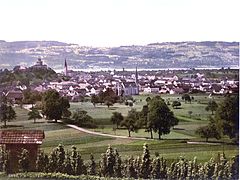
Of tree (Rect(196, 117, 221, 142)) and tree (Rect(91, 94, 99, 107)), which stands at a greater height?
tree (Rect(91, 94, 99, 107))

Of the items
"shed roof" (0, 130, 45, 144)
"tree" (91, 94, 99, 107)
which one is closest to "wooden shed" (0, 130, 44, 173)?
"shed roof" (0, 130, 45, 144)

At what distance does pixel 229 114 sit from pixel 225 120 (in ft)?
0.10

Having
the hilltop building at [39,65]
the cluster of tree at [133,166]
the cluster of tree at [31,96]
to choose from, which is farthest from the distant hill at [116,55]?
the cluster of tree at [133,166]

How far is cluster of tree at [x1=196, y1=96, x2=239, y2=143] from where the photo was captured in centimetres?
224

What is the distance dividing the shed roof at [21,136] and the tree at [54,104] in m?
0.10

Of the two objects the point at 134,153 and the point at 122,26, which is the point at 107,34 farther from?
the point at 134,153

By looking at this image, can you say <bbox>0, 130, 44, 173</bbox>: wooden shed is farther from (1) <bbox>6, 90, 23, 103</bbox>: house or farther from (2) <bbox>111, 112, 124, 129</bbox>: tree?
(2) <bbox>111, 112, 124, 129</bbox>: tree

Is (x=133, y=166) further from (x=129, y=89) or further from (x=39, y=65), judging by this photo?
(x=39, y=65)

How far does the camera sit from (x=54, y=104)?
234 cm

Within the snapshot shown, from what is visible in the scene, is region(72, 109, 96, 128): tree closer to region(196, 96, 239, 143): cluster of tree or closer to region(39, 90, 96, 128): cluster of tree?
region(39, 90, 96, 128): cluster of tree

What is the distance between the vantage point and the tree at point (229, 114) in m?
2.24

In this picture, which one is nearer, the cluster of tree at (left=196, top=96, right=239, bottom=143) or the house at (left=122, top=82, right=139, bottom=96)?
the cluster of tree at (left=196, top=96, right=239, bottom=143)

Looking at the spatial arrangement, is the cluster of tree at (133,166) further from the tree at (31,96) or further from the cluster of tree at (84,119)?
the tree at (31,96)

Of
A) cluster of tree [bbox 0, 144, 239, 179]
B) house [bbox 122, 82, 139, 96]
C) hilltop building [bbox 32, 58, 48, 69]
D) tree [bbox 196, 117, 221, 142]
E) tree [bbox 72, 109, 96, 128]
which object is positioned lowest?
cluster of tree [bbox 0, 144, 239, 179]
